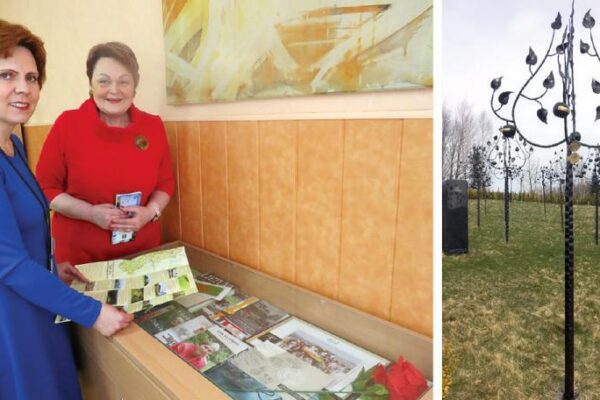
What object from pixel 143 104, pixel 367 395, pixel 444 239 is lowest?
pixel 367 395

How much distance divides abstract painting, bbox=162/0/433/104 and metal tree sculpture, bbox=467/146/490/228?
22cm

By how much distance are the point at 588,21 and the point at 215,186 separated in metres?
1.17

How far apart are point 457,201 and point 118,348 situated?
85 centimetres

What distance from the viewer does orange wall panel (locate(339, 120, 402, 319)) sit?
980 millimetres

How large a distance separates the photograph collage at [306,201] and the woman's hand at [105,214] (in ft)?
0.05

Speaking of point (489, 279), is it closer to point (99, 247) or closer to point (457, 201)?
point (457, 201)

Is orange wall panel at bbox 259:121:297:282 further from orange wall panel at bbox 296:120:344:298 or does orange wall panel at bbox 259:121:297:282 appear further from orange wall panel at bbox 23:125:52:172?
orange wall panel at bbox 23:125:52:172

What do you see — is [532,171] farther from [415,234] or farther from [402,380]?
[402,380]

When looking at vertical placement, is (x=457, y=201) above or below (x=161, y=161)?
below

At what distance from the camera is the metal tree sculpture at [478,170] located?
739 millimetres

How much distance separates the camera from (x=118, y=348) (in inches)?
40.5

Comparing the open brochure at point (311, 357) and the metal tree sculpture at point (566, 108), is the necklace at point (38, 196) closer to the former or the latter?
the open brochure at point (311, 357)

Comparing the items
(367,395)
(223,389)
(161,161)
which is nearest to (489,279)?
(367,395)

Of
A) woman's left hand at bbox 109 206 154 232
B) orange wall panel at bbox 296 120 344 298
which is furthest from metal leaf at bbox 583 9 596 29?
woman's left hand at bbox 109 206 154 232
